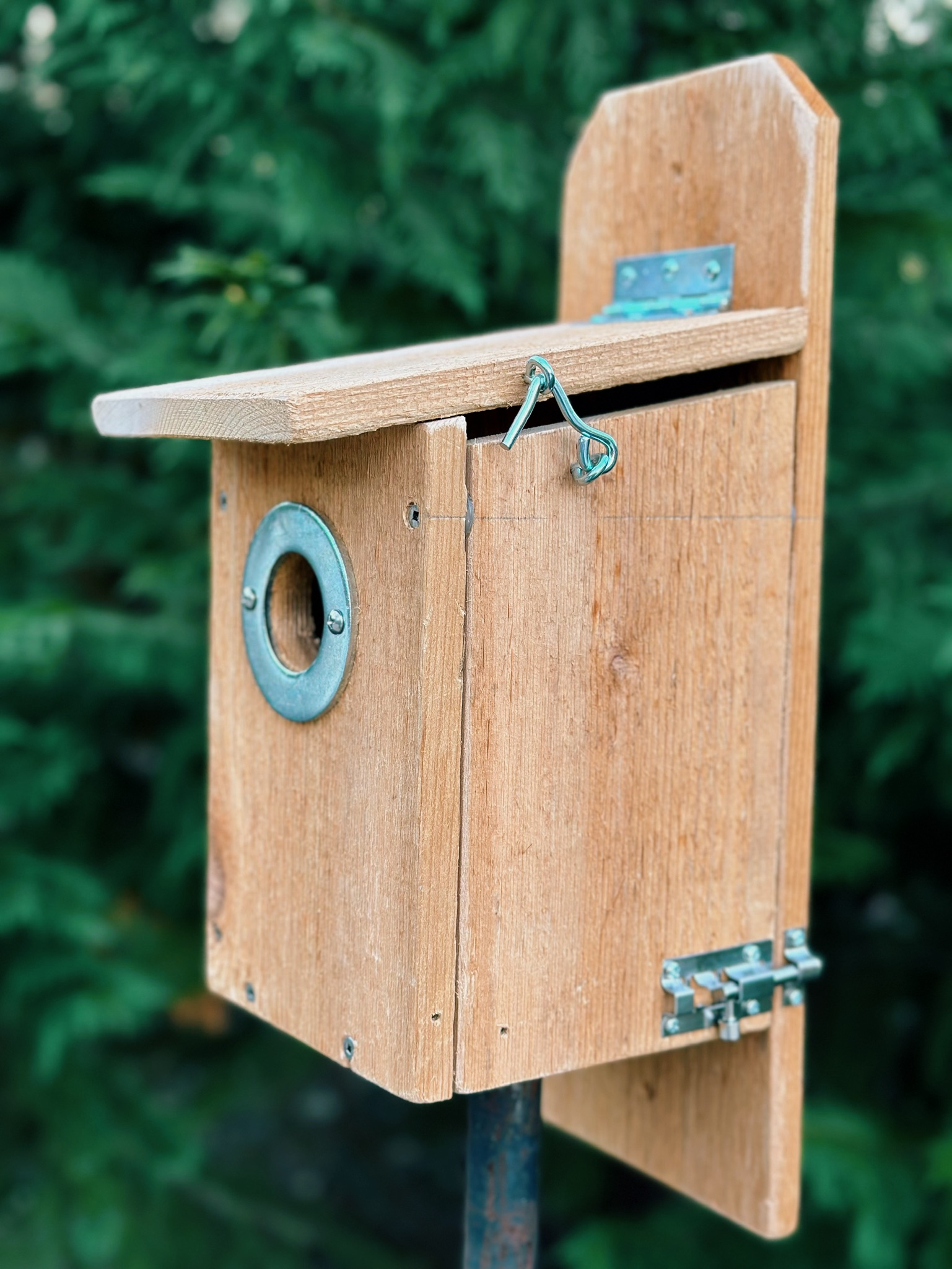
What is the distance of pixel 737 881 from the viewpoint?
118 centimetres

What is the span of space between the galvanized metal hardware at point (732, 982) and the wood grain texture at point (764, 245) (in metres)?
0.03

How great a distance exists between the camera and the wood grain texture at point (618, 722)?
40.0 inches

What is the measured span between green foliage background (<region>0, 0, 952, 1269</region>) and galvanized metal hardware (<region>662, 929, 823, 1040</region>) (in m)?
0.79

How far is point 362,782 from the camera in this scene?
3.50 feet

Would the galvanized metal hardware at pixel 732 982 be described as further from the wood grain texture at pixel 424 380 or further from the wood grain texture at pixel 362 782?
the wood grain texture at pixel 424 380

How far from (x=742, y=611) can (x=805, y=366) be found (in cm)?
22

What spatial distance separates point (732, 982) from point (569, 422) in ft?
1.67

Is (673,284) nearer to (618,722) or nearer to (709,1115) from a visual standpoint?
(618,722)

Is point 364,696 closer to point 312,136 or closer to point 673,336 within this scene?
point 673,336

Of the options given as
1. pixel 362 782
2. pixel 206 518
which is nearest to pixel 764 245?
pixel 362 782

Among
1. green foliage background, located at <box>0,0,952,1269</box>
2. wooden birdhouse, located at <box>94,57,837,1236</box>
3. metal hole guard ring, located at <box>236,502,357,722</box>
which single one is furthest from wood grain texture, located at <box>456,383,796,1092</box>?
green foliage background, located at <box>0,0,952,1269</box>

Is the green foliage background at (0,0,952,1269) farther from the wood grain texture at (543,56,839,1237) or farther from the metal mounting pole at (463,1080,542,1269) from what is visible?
the metal mounting pole at (463,1080,542,1269)

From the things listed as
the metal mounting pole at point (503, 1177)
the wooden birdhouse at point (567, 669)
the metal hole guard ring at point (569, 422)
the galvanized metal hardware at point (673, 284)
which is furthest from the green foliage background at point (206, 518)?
the metal mounting pole at point (503, 1177)

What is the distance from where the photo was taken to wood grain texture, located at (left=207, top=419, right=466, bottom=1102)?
3.22 ft
